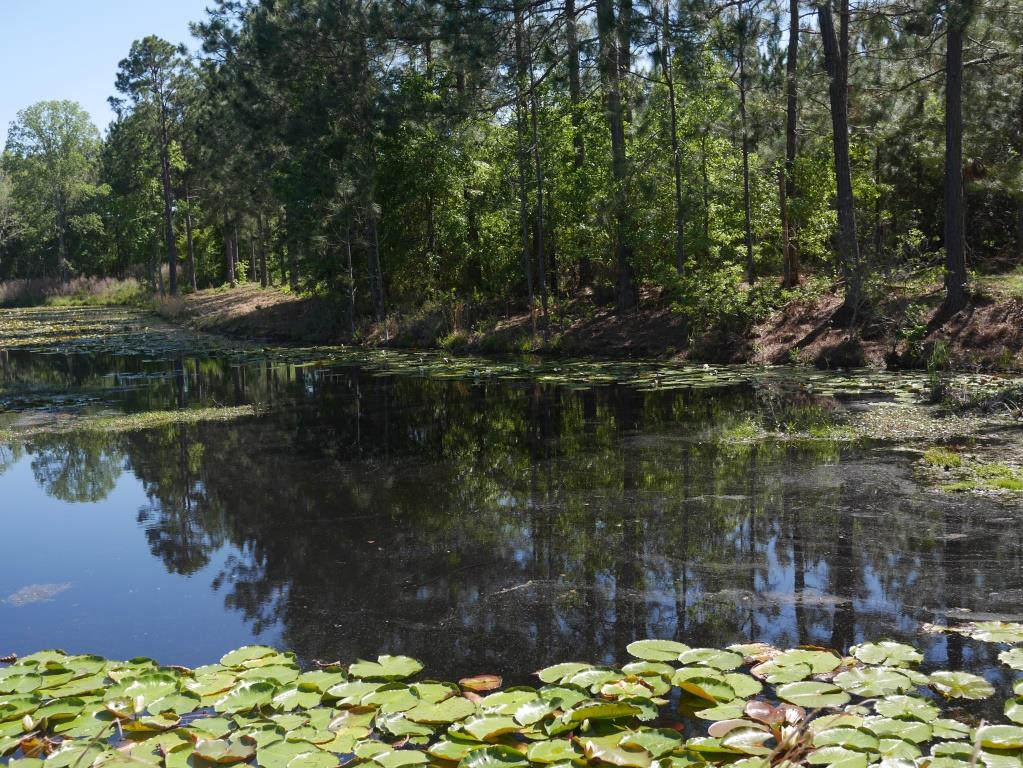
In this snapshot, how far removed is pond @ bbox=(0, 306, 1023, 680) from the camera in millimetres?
5070

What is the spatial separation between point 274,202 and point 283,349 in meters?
10.8

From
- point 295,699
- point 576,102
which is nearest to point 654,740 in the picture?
point 295,699

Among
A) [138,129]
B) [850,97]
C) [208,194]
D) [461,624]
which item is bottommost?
[461,624]

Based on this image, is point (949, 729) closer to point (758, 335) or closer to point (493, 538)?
point (493, 538)

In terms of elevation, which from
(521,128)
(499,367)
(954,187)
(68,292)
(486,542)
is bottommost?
(486,542)

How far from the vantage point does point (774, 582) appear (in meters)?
5.62

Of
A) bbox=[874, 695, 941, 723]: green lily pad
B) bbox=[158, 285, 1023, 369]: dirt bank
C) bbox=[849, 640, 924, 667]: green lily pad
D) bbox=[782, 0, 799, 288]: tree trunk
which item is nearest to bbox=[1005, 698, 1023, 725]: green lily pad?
bbox=[874, 695, 941, 723]: green lily pad

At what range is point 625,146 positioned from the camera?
71.4 ft

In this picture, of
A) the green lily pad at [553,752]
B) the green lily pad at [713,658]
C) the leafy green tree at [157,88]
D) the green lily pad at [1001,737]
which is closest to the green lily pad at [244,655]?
the green lily pad at [553,752]

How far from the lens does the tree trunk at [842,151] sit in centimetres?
1736

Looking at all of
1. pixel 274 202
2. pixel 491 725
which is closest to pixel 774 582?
pixel 491 725

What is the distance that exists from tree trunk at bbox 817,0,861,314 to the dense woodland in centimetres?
4

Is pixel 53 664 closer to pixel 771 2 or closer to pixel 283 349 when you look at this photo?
pixel 771 2

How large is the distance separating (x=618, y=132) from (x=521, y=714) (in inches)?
737
